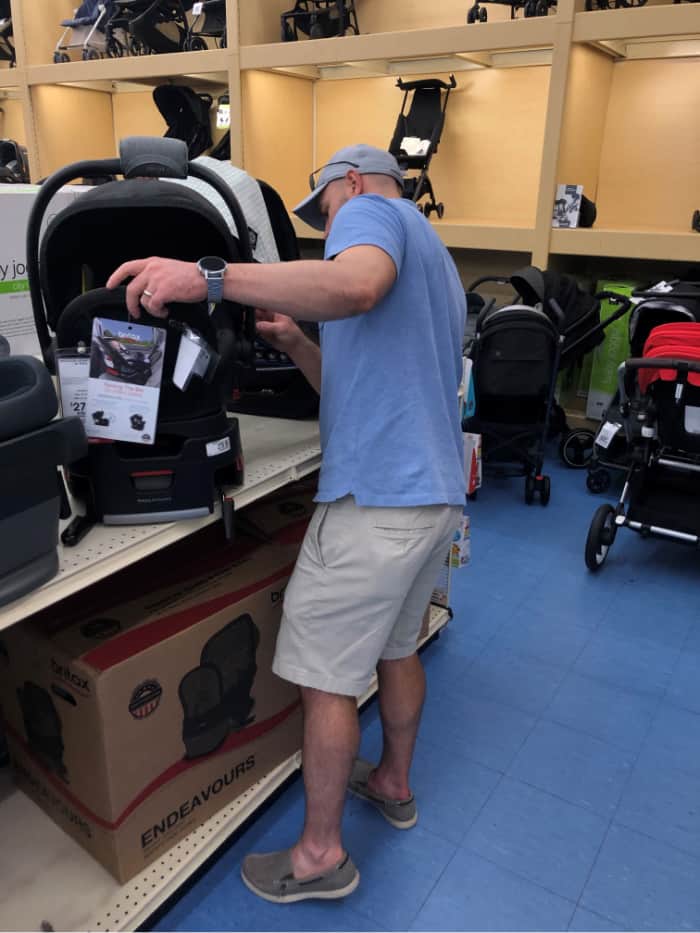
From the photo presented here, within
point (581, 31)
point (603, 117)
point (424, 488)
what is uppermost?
point (581, 31)

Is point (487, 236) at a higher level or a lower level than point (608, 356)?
higher

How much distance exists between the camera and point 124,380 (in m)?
1.27

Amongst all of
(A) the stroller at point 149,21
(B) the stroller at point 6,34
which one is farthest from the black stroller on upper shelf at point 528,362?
(B) the stroller at point 6,34

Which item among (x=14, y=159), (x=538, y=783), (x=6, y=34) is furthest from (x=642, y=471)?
(x=6, y=34)

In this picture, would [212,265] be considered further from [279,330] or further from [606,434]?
[606,434]

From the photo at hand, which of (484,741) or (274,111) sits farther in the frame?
(274,111)

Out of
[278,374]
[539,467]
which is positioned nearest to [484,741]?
[278,374]

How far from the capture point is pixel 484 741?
2.13 metres

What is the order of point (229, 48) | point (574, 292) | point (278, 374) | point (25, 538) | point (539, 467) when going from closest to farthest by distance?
1. point (25, 538)
2. point (278, 374)
3. point (539, 467)
4. point (574, 292)
5. point (229, 48)

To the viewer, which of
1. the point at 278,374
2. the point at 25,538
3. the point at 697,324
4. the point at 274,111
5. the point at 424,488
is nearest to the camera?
the point at 25,538

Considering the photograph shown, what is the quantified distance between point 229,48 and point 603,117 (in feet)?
8.86

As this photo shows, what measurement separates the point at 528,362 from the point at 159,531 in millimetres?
2741

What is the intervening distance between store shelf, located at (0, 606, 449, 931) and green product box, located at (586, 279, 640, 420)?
3666 millimetres

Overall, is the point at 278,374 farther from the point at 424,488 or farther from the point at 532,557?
the point at 532,557
